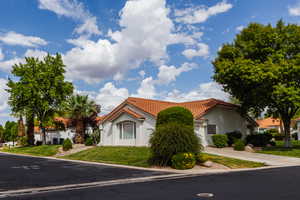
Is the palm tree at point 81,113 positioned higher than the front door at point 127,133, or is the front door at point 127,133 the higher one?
the palm tree at point 81,113

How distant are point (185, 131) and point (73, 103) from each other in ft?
88.2

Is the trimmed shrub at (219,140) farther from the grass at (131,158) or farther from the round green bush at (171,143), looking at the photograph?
the round green bush at (171,143)

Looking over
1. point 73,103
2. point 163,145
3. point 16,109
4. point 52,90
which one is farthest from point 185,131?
point 16,109

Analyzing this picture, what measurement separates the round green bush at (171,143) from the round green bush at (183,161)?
0.48 metres

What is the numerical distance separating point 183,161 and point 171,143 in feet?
4.45

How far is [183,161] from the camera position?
17469 mm

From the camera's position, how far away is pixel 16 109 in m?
47.1

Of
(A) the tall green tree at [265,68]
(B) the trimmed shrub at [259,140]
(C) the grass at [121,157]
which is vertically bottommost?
(C) the grass at [121,157]

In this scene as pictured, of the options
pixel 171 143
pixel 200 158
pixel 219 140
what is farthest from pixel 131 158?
pixel 219 140

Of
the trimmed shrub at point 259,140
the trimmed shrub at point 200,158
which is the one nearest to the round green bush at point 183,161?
the trimmed shrub at point 200,158

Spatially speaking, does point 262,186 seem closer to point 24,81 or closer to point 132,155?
point 132,155

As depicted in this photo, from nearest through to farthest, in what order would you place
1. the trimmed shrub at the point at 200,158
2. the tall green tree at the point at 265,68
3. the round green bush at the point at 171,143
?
the round green bush at the point at 171,143 < the trimmed shrub at the point at 200,158 < the tall green tree at the point at 265,68

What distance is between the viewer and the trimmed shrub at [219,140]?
96.5ft

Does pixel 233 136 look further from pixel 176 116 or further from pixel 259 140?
pixel 176 116
